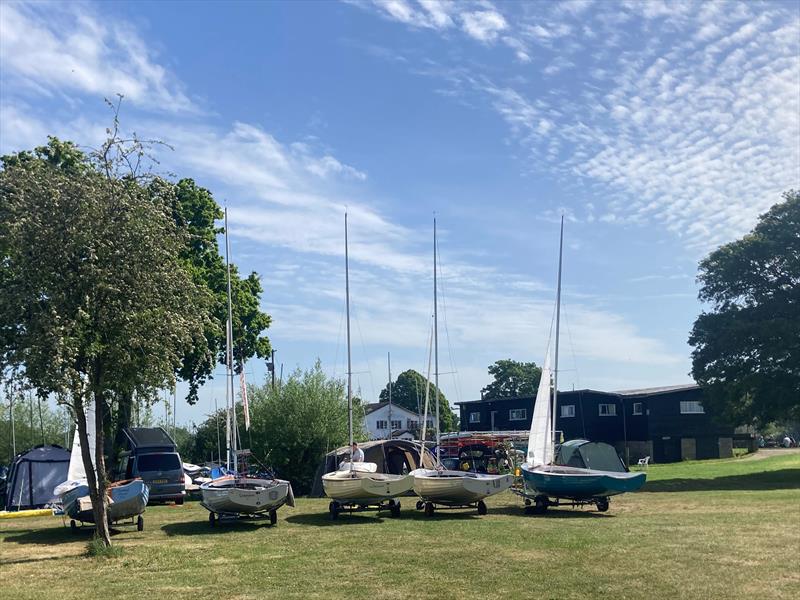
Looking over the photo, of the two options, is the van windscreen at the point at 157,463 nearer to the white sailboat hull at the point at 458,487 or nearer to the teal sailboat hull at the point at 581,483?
the white sailboat hull at the point at 458,487

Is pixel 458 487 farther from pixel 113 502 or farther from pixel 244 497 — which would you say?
pixel 113 502

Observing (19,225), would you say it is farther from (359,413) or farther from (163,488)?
(359,413)

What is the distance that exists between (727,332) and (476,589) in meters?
32.6

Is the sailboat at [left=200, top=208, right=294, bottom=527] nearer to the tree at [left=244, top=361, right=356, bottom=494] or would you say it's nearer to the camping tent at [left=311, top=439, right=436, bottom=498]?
the camping tent at [left=311, top=439, right=436, bottom=498]

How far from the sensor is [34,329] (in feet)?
46.8

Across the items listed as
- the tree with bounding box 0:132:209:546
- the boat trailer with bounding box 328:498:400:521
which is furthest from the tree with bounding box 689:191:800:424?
the tree with bounding box 0:132:209:546

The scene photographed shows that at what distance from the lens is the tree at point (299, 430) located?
1358 inches

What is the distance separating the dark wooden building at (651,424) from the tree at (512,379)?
137 feet

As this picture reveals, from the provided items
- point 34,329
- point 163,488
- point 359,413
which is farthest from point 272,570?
point 359,413

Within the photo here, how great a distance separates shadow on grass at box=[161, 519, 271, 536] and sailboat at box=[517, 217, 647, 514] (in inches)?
282

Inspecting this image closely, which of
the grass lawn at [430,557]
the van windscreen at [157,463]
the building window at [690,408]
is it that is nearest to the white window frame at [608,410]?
the building window at [690,408]

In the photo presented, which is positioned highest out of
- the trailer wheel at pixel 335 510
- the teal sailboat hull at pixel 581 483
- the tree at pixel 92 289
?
the tree at pixel 92 289

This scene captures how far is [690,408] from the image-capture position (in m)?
62.1

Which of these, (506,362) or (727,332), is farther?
(506,362)
